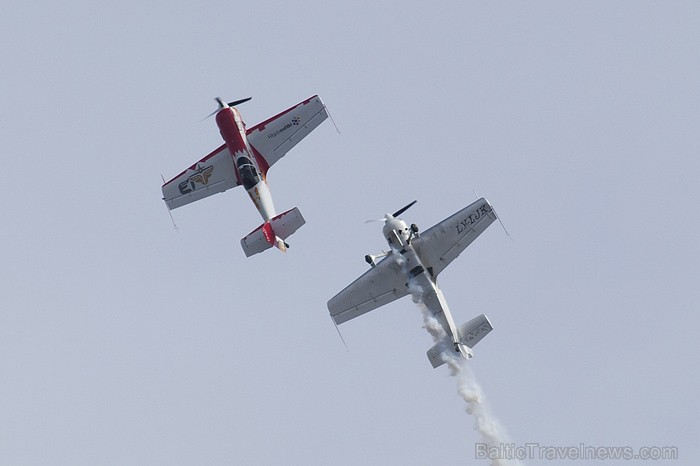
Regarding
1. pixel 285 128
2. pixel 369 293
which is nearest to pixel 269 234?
pixel 369 293

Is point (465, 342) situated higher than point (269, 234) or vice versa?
point (269, 234)

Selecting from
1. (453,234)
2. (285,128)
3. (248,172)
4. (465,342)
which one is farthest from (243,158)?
(465,342)

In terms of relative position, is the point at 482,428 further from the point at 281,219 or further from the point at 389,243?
the point at 281,219

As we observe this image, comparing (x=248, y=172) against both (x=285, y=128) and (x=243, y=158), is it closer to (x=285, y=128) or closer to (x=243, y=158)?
(x=243, y=158)

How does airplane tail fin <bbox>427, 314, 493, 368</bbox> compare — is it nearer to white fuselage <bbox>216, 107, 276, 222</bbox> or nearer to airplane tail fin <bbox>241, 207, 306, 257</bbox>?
airplane tail fin <bbox>241, 207, 306, 257</bbox>

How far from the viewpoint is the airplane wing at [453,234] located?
62.8m

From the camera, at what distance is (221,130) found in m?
70.2

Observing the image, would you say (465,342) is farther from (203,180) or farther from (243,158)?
(203,180)

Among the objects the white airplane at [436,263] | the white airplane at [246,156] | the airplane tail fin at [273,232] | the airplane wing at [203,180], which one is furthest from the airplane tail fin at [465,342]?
the airplane wing at [203,180]

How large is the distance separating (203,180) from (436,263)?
1623 cm

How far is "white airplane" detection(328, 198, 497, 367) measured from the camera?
206ft

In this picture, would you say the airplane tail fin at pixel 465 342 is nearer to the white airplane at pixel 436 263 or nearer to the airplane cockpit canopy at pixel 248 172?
the white airplane at pixel 436 263

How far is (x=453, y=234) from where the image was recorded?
63219mm

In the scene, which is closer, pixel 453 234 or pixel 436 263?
pixel 453 234
